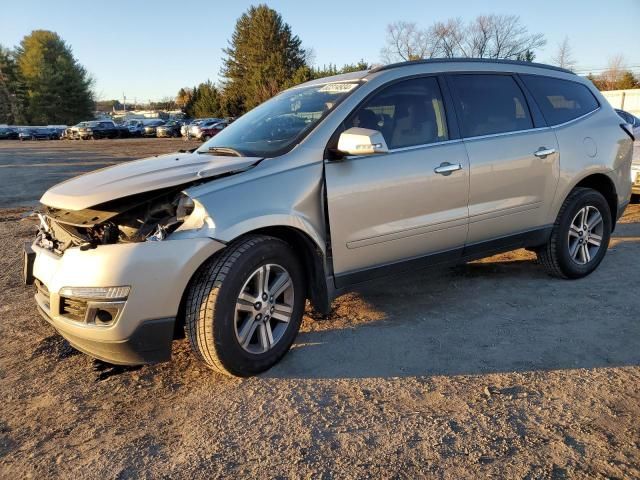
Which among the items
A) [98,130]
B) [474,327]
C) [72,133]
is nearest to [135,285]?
[474,327]

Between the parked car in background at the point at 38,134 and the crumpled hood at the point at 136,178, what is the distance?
50.1m

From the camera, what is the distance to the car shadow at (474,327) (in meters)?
3.28

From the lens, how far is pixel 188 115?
7262 centimetres

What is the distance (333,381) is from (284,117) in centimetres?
191

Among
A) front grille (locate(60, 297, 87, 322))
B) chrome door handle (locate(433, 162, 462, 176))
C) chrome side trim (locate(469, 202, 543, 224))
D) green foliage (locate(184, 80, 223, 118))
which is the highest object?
green foliage (locate(184, 80, 223, 118))

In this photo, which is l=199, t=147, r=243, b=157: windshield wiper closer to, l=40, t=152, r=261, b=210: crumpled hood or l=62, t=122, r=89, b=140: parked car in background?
l=40, t=152, r=261, b=210: crumpled hood

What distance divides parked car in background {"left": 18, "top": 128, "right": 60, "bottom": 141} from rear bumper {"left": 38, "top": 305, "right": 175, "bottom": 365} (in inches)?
2002

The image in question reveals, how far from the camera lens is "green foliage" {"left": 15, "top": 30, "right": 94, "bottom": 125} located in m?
63.7

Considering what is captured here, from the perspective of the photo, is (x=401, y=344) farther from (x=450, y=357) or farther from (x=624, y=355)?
(x=624, y=355)

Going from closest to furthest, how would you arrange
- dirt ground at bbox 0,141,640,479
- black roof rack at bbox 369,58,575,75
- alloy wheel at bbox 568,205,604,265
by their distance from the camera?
dirt ground at bbox 0,141,640,479
black roof rack at bbox 369,58,575,75
alloy wheel at bbox 568,205,604,265

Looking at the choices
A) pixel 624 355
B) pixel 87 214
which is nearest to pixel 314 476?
pixel 87 214

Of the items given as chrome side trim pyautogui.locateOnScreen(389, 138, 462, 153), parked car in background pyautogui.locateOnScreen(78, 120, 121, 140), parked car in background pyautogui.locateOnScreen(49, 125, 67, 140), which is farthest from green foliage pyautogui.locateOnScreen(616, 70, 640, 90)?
chrome side trim pyautogui.locateOnScreen(389, 138, 462, 153)

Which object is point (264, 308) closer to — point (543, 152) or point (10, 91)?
point (543, 152)

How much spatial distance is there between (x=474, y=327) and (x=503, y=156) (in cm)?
135
